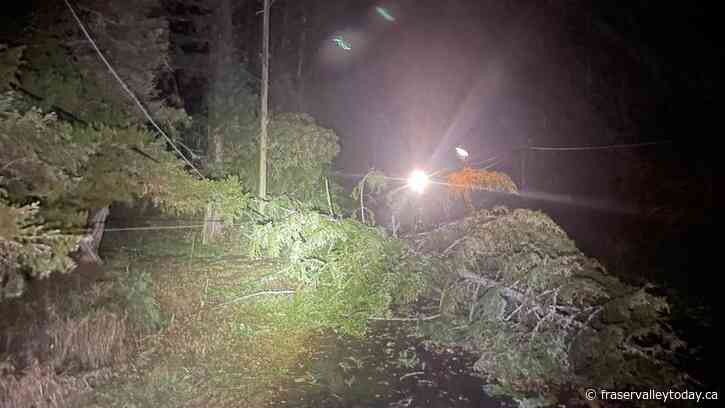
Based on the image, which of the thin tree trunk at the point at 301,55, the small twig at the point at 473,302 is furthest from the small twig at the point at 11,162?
the thin tree trunk at the point at 301,55

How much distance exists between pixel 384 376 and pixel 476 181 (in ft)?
21.7

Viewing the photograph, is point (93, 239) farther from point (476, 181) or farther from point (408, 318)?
point (476, 181)

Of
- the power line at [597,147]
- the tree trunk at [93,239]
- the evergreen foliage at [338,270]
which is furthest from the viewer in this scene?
the power line at [597,147]

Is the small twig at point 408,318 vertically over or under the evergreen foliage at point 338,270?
under

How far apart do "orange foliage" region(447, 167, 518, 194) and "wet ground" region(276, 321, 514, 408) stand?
5346mm

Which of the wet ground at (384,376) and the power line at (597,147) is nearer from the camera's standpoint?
the wet ground at (384,376)

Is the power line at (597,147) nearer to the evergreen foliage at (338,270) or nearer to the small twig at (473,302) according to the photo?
the small twig at (473,302)

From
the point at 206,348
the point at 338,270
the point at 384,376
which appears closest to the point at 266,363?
the point at 206,348

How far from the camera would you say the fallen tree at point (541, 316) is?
16.5 feet

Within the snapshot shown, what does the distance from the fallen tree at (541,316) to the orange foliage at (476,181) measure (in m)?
3.57

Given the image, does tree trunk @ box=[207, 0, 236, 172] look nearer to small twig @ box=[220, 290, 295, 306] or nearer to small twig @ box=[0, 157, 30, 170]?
small twig @ box=[220, 290, 295, 306]

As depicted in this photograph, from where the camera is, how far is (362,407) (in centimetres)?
492

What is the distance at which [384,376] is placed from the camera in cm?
563

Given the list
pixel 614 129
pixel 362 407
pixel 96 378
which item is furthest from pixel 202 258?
pixel 614 129
